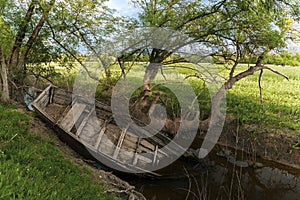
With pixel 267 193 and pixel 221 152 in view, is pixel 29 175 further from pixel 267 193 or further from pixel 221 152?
pixel 221 152

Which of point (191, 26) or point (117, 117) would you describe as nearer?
point (117, 117)

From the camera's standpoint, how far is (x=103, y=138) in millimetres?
7930

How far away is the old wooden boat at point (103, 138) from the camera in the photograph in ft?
23.3

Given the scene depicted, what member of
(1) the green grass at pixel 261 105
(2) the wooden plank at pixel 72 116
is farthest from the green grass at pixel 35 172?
(1) the green grass at pixel 261 105

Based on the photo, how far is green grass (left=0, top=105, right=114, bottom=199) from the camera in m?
3.63

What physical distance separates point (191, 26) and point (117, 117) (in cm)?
421

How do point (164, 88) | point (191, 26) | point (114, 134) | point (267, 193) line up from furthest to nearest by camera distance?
point (164, 88) < point (191, 26) < point (114, 134) < point (267, 193)

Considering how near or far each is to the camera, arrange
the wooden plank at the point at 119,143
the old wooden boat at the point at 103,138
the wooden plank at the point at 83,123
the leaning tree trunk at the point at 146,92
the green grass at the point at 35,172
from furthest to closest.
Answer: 1. the leaning tree trunk at the point at 146,92
2. the wooden plank at the point at 83,123
3. the wooden plank at the point at 119,143
4. the old wooden boat at the point at 103,138
5. the green grass at the point at 35,172

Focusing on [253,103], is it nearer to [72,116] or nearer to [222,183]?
[222,183]

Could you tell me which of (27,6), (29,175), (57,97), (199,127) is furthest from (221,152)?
(27,6)

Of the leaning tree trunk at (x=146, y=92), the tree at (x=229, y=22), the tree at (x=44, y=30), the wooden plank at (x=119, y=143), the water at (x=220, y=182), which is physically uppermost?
the tree at (x=229, y=22)

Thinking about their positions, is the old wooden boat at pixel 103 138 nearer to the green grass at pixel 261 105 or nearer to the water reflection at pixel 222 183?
the water reflection at pixel 222 183

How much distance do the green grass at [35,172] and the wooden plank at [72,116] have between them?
0.92 metres

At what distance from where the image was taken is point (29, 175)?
13.8ft
